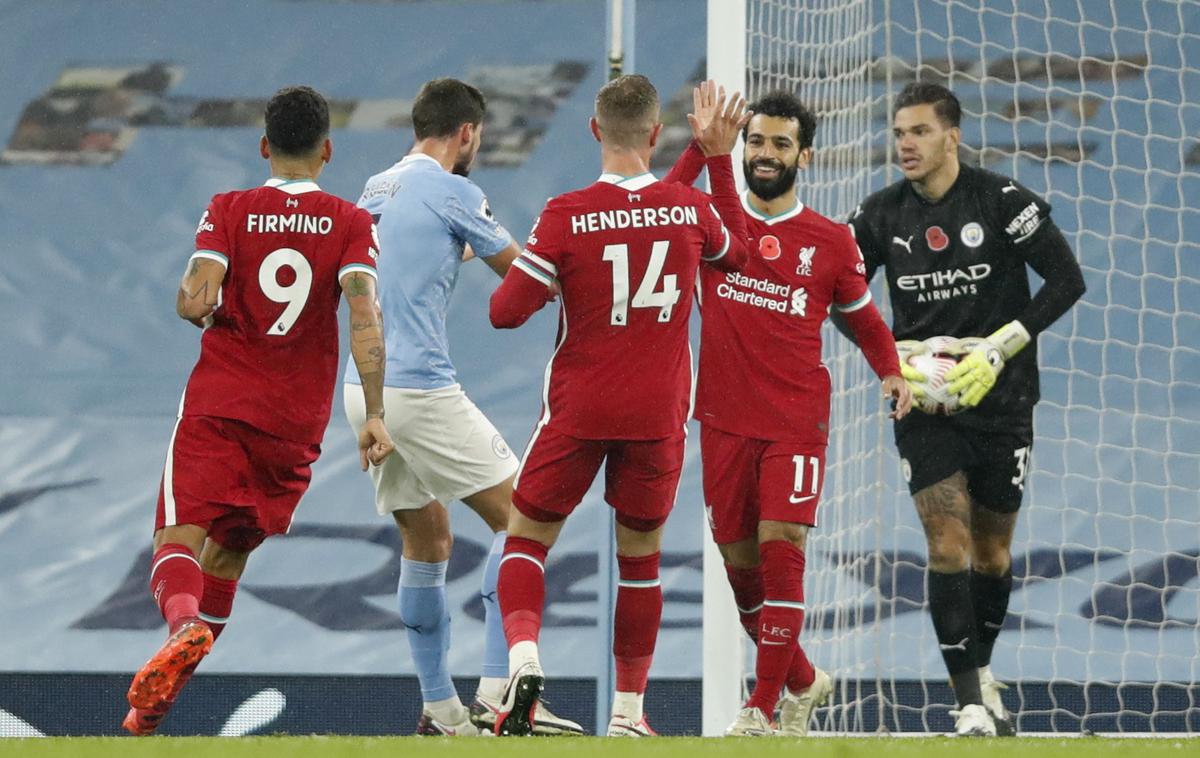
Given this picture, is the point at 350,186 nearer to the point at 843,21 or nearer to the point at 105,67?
the point at 105,67

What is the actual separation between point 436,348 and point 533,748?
6.83 ft

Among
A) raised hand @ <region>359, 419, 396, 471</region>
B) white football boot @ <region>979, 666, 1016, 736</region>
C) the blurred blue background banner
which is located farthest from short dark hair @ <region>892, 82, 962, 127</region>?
raised hand @ <region>359, 419, 396, 471</region>

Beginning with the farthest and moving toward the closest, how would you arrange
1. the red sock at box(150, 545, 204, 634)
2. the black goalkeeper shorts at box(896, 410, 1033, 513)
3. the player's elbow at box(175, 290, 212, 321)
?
the black goalkeeper shorts at box(896, 410, 1033, 513)
the player's elbow at box(175, 290, 212, 321)
the red sock at box(150, 545, 204, 634)

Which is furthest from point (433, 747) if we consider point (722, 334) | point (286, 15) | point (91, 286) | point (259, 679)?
point (286, 15)

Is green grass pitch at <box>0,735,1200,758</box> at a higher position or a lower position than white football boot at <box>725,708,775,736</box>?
higher

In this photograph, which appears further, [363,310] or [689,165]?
[689,165]

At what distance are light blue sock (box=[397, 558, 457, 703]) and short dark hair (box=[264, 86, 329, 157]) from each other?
56.0 inches

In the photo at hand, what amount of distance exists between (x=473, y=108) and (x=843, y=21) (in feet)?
7.55

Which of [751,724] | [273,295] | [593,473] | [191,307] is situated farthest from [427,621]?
[191,307]

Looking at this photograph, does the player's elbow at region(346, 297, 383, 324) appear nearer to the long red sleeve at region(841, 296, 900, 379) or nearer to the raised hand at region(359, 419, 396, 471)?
the raised hand at region(359, 419, 396, 471)

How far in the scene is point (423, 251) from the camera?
4.89m

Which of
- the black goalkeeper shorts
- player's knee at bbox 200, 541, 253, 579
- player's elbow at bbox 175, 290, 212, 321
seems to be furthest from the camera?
the black goalkeeper shorts

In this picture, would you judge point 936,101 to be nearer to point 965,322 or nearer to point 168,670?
point 965,322

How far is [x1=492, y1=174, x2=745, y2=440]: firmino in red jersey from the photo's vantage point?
4.30m
